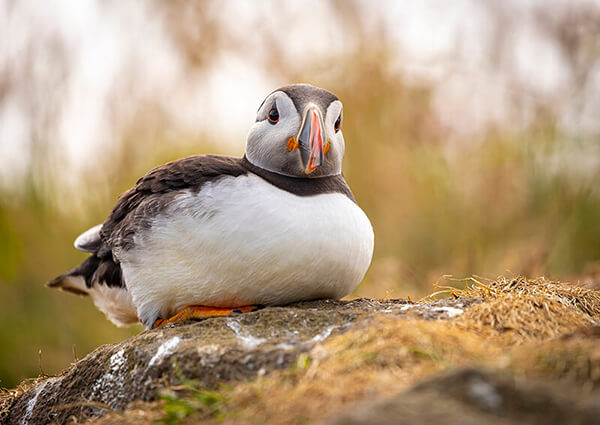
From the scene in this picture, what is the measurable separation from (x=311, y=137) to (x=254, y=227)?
609mm

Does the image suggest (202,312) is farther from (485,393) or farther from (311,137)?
(485,393)

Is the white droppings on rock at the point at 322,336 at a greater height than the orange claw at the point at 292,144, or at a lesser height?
lesser

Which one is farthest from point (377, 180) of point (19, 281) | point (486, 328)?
point (486, 328)

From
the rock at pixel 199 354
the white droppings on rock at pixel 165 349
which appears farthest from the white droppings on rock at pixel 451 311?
the white droppings on rock at pixel 165 349

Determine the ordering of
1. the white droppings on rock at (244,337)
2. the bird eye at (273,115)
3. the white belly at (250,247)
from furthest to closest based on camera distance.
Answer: the bird eye at (273,115) → the white belly at (250,247) → the white droppings on rock at (244,337)

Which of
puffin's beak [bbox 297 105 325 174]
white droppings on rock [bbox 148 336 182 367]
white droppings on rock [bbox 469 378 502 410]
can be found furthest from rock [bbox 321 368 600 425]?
puffin's beak [bbox 297 105 325 174]

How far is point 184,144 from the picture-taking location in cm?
789

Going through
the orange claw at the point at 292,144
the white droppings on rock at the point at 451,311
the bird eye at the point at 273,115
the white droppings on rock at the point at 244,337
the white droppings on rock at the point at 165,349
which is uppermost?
the bird eye at the point at 273,115

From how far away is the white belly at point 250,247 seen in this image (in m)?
3.39

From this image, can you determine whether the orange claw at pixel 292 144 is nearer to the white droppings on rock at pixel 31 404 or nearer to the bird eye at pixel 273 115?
the bird eye at pixel 273 115

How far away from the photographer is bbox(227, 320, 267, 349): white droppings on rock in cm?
282

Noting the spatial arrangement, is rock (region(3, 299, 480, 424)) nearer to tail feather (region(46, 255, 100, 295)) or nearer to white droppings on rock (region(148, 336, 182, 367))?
white droppings on rock (region(148, 336, 182, 367))

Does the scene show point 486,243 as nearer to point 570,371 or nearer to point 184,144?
point 184,144

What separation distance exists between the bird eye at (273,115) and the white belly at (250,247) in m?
0.38
